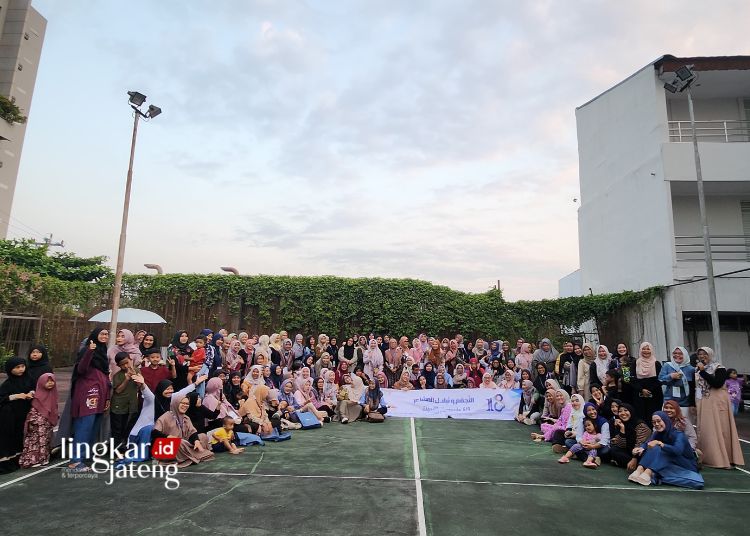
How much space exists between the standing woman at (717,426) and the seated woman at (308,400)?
6.50 meters

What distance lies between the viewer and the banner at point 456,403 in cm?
1018

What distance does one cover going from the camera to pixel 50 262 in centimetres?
2020

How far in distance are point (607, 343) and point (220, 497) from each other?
13.5 metres

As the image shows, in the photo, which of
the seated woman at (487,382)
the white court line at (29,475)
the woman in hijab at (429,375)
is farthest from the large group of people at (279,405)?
the woman in hijab at (429,375)

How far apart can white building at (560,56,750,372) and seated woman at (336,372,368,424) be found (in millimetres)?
9470

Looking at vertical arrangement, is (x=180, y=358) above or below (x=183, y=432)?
above

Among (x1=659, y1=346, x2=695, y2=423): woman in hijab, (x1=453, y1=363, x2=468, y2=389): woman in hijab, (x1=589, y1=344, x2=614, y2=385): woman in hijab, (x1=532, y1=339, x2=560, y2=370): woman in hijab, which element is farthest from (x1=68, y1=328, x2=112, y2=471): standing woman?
(x1=532, y1=339, x2=560, y2=370): woman in hijab

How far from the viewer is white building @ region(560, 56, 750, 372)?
1338cm

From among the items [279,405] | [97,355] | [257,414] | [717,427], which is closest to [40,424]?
[97,355]

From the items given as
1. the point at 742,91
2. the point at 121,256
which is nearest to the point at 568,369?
the point at 121,256

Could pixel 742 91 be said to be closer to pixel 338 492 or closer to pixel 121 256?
pixel 338 492

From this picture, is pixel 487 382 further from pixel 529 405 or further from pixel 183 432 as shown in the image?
pixel 183 432

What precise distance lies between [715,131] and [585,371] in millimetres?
12486

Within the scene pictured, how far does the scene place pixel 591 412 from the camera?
256 inches
